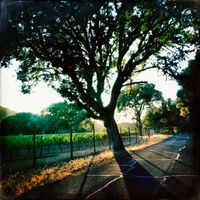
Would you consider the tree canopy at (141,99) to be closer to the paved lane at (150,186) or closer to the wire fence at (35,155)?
the wire fence at (35,155)

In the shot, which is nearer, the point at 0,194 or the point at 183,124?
the point at 0,194

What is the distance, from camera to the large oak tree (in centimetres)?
1164

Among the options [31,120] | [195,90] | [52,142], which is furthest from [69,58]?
[31,120]

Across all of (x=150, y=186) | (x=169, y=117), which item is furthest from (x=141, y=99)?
(x=150, y=186)

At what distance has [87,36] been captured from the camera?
1702cm

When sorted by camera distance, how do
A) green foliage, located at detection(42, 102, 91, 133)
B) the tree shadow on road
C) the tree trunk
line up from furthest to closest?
green foliage, located at detection(42, 102, 91, 133) → the tree trunk → the tree shadow on road

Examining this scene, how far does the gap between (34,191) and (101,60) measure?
13415 millimetres

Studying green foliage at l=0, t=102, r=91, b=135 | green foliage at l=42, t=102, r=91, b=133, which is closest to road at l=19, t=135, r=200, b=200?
green foliage at l=0, t=102, r=91, b=135

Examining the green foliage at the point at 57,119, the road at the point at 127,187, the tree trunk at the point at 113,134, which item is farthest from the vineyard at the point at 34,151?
the green foliage at the point at 57,119

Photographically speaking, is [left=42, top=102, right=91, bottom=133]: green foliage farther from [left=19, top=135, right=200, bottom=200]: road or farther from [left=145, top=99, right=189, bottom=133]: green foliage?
[left=19, top=135, right=200, bottom=200]: road

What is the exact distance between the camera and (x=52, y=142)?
3391 centimetres

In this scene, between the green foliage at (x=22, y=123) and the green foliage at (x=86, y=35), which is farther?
the green foliage at (x=22, y=123)

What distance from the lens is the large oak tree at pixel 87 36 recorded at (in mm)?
11641

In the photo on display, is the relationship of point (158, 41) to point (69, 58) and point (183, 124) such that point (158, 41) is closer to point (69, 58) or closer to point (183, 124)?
point (69, 58)
